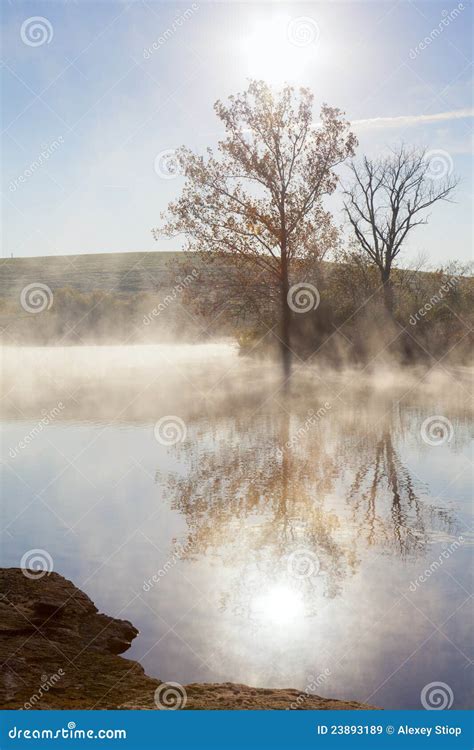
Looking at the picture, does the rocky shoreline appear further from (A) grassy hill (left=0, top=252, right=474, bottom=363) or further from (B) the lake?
(A) grassy hill (left=0, top=252, right=474, bottom=363)

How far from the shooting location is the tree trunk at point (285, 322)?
108 ft

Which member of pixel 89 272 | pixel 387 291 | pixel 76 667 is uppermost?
pixel 89 272

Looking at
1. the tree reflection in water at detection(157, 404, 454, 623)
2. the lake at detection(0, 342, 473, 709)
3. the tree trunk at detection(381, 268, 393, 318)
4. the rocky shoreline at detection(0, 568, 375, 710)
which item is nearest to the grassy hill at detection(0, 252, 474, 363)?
the tree trunk at detection(381, 268, 393, 318)

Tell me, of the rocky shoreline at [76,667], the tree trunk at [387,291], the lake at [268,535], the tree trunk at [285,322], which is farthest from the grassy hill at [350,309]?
the rocky shoreline at [76,667]

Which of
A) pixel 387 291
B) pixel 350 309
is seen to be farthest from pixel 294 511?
pixel 387 291

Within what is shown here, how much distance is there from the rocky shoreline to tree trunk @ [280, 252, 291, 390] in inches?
983

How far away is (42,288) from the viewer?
122 metres

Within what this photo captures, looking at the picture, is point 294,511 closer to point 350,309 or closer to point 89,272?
point 350,309

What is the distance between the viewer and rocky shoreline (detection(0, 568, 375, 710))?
5.61m

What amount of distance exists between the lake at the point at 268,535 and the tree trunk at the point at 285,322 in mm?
13297

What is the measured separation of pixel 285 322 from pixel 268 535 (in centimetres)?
2540

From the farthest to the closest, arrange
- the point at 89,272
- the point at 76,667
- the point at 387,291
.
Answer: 1. the point at 89,272
2. the point at 387,291
3. the point at 76,667

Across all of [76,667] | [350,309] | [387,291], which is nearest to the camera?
[76,667]

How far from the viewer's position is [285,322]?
1350 inches
